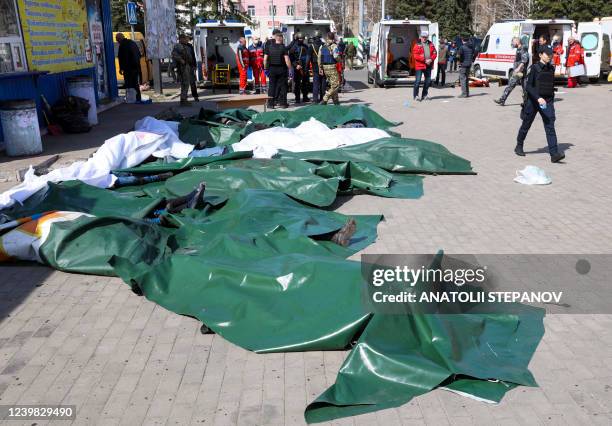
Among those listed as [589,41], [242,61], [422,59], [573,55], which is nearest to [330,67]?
[422,59]

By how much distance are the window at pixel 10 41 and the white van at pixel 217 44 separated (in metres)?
13.6

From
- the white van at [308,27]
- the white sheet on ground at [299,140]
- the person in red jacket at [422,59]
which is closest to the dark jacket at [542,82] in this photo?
the white sheet on ground at [299,140]

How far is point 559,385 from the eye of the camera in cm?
379

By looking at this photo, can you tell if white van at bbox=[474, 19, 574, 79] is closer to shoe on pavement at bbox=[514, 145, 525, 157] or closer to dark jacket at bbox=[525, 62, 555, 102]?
shoe on pavement at bbox=[514, 145, 525, 157]

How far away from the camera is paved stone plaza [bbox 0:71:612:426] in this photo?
356 cm

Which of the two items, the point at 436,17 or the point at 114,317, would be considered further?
the point at 436,17

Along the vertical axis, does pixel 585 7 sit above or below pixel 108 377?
above

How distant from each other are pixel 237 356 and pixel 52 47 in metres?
10.7

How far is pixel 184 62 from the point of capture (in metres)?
17.4

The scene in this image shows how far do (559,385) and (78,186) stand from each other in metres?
5.69

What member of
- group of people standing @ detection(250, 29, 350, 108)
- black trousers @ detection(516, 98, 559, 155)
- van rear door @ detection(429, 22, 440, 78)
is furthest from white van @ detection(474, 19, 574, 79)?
black trousers @ detection(516, 98, 559, 155)

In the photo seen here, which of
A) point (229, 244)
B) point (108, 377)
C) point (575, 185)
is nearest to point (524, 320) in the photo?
point (229, 244)

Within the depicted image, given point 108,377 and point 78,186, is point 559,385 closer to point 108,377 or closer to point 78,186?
point 108,377

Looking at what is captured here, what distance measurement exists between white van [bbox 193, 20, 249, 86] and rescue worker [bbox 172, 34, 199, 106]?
696 cm
